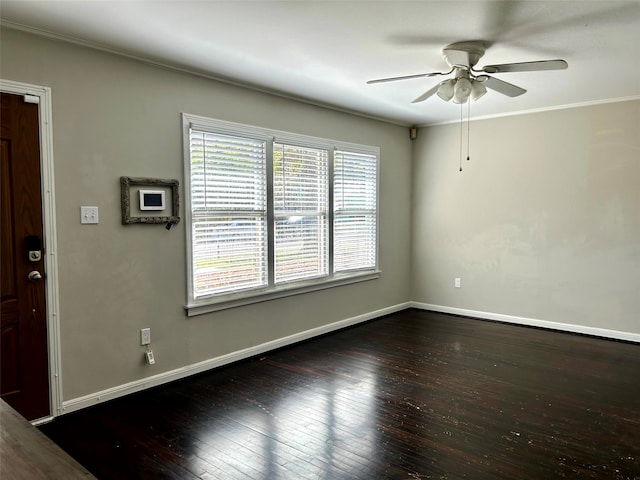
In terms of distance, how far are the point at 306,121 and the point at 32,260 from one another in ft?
8.94

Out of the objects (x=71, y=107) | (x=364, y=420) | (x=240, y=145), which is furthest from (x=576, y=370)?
(x=71, y=107)

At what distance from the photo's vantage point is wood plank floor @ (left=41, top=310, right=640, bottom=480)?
2332 millimetres

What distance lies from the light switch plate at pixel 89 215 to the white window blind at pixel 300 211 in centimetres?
161

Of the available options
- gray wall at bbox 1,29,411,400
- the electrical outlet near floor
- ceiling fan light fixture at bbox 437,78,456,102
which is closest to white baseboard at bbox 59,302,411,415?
gray wall at bbox 1,29,411,400

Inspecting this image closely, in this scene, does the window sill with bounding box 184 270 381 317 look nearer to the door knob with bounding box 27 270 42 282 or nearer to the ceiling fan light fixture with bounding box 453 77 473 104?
the door knob with bounding box 27 270 42 282

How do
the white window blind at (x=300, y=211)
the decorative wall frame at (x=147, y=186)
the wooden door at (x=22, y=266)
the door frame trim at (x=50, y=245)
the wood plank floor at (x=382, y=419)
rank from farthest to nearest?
the white window blind at (x=300, y=211)
the decorative wall frame at (x=147, y=186)
the door frame trim at (x=50, y=245)
the wooden door at (x=22, y=266)
the wood plank floor at (x=382, y=419)

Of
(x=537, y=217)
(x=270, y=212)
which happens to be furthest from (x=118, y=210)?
(x=537, y=217)

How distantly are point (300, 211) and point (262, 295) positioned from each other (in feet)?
3.08

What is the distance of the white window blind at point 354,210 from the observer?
16.1ft

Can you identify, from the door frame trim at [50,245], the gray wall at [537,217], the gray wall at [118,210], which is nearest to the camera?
the door frame trim at [50,245]

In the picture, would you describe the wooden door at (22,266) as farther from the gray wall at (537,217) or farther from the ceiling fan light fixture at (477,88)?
the gray wall at (537,217)

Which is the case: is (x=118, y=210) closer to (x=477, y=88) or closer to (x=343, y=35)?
(x=343, y=35)

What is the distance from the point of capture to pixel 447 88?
10.5 feet

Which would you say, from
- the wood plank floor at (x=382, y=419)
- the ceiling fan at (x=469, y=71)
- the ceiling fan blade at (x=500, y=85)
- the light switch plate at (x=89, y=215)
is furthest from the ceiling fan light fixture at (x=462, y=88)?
the light switch plate at (x=89, y=215)
